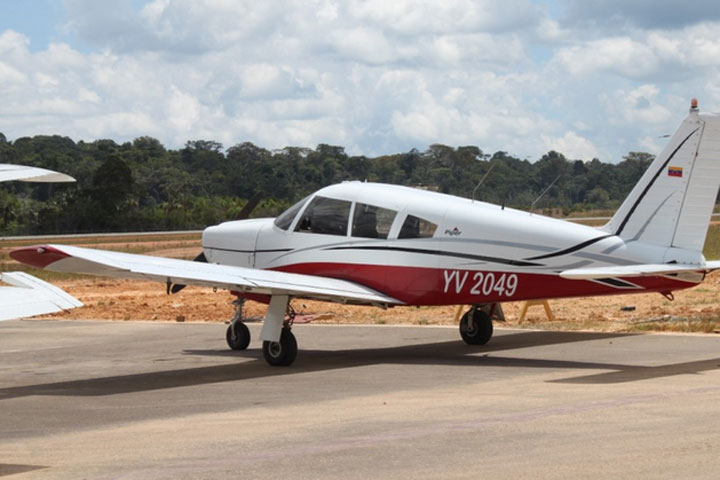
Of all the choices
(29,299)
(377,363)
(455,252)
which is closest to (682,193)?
(455,252)

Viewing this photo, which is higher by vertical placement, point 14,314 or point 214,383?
point 14,314

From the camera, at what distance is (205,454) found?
8.90 meters

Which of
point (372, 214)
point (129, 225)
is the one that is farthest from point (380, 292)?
point (129, 225)

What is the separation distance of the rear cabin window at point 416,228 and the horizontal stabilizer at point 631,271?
229cm

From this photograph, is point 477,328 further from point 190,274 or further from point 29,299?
point 29,299

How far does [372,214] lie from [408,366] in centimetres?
240

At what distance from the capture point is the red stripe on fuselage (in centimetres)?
1412

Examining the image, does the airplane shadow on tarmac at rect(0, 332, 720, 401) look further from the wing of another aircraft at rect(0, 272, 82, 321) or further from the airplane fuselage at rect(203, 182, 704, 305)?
the wing of another aircraft at rect(0, 272, 82, 321)

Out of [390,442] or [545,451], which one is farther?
[390,442]

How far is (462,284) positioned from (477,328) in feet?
6.81

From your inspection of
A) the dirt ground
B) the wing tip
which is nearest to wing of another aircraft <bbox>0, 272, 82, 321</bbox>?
the wing tip

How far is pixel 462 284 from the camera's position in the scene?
49.0 feet

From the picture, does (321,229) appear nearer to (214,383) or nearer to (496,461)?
(214,383)

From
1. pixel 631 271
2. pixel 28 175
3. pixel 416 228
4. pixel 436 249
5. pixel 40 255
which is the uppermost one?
pixel 28 175
